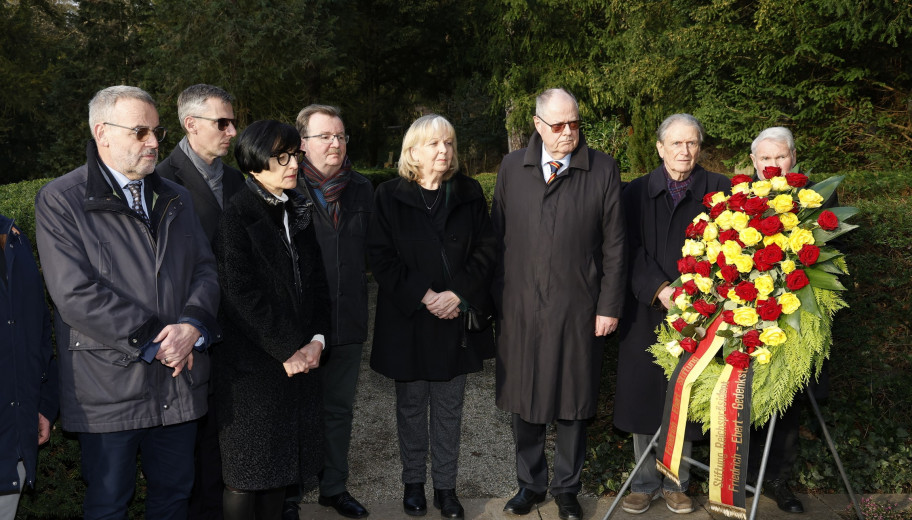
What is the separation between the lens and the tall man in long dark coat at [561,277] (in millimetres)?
4219

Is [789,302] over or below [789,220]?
below

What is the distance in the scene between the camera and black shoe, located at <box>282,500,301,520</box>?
422cm

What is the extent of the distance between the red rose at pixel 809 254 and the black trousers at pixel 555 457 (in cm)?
156

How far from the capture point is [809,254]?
3.38 metres

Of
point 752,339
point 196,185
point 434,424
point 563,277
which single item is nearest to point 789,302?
point 752,339

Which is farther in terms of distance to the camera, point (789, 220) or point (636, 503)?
point (636, 503)

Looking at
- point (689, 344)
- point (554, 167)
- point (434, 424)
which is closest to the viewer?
point (689, 344)

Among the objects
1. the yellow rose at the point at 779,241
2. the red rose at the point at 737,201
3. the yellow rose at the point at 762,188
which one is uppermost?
A: the yellow rose at the point at 762,188

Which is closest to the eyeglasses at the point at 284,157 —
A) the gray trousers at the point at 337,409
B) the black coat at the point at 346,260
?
the black coat at the point at 346,260

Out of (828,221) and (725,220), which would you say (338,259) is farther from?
(828,221)

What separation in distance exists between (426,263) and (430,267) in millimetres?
31

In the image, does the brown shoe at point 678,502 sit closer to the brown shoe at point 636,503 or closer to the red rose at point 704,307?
the brown shoe at point 636,503

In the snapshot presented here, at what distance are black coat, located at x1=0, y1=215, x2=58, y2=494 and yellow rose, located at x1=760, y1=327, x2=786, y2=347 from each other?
9.92 ft

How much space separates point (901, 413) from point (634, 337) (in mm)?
2014
